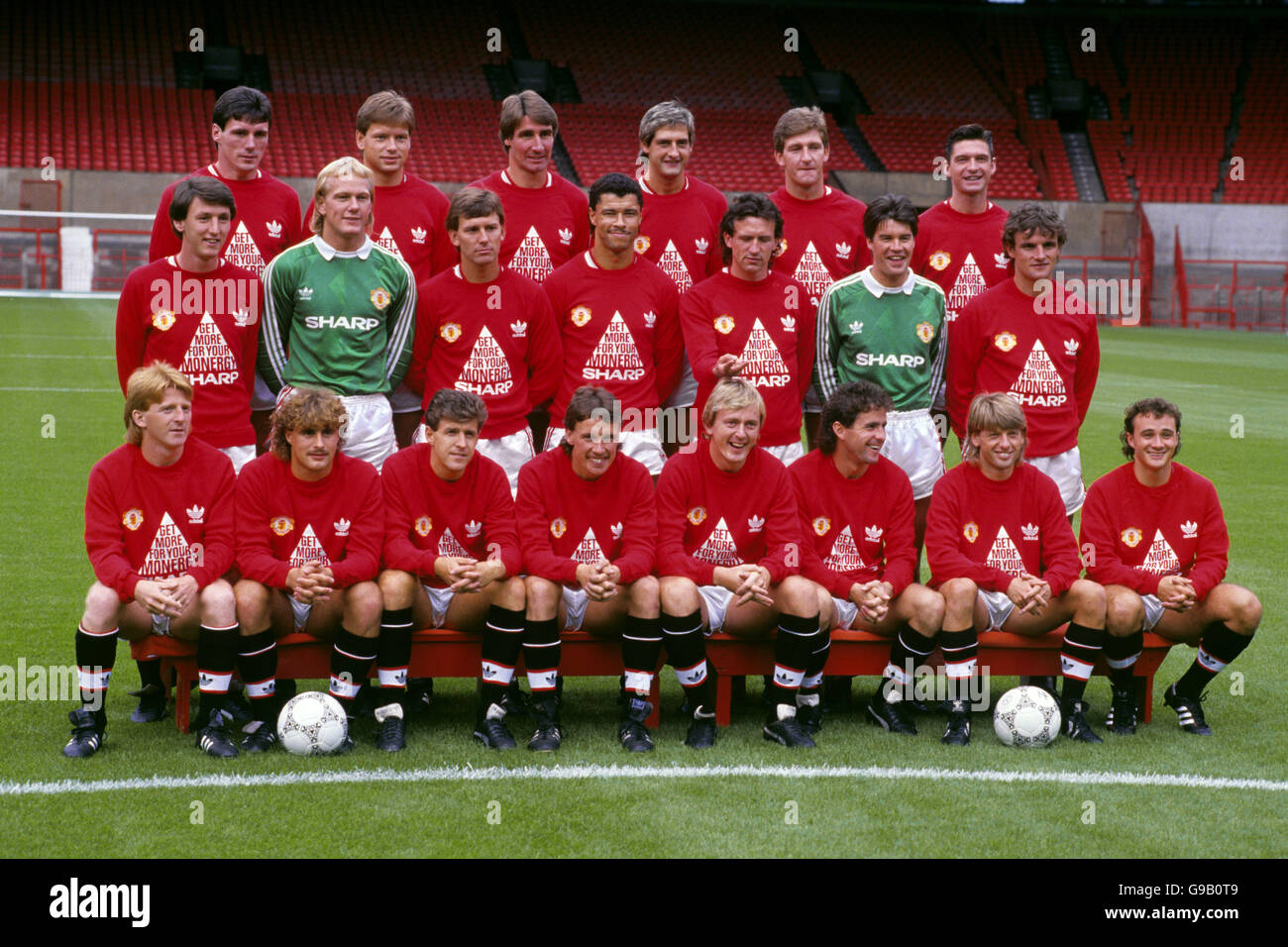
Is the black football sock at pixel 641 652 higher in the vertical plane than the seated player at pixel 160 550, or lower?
lower

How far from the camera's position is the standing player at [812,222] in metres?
6.15

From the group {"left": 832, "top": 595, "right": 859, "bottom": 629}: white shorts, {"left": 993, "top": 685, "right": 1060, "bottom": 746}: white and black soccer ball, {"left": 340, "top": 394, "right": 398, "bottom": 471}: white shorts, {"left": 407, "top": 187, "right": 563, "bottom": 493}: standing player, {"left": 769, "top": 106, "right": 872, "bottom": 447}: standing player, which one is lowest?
{"left": 993, "top": 685, "right": 1060, "bottom": 746}: white and black soccer ball

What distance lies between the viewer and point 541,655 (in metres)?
4.96

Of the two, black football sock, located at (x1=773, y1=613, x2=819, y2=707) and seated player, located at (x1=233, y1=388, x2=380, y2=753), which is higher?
seated player, located at (x1=233, y1=388, x2=380, y2=753)

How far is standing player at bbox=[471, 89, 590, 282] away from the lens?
614cm

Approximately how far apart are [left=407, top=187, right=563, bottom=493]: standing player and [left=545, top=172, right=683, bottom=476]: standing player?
0.39 ft

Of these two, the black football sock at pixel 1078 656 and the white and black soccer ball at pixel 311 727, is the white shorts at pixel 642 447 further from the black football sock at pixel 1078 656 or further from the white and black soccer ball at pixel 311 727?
the black football sock at pixel 1078 656

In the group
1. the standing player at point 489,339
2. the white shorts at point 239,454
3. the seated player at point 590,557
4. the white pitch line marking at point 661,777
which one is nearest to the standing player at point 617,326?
the standing player at point 489,339

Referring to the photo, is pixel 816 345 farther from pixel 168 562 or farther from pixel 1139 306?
pixel 1139 306

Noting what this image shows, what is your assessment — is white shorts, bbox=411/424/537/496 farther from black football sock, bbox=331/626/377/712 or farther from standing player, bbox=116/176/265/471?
black football sock, bbox=331/626/377/712

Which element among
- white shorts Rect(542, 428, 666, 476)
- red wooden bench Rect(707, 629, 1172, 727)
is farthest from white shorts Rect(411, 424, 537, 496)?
red wooden bench Rect(707, 629, 1172, 727)

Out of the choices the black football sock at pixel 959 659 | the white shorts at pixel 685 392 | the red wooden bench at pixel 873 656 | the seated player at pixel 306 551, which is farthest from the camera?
the white shorts at pixel 685 392

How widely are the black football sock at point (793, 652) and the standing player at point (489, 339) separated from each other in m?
1.33

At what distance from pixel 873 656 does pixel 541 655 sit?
131cm
